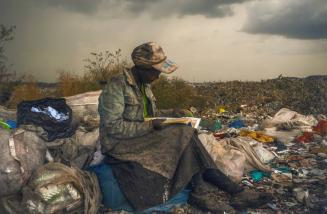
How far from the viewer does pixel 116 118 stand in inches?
177

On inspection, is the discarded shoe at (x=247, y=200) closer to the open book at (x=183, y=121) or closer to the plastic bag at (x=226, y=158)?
the plastic bag at (x=226, y=158)

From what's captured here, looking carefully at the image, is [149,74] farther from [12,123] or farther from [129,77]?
[12,123]

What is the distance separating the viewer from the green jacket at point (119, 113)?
4.50m

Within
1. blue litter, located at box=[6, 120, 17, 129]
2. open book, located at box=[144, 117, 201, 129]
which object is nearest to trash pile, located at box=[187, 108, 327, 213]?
open book, located at box=[144, 117, 201, 129]

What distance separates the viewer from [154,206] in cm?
457

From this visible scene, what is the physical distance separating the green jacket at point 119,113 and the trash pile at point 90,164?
1.36ft

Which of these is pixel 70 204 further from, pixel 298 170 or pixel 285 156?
pixel 285 156

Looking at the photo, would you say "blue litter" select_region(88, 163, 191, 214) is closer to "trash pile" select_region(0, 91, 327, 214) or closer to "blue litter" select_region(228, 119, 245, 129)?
"trash pile" select_region(0, 91, 327, 214)

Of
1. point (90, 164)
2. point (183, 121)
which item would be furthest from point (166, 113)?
point (90, 164)

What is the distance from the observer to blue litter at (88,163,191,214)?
15.3 feet

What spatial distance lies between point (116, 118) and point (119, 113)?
0.06m

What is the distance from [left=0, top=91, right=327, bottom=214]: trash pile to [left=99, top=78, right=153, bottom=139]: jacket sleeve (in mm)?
470

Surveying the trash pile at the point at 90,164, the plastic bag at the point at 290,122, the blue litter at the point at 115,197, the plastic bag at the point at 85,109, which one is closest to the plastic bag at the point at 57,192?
the trash pile at the point at 90,164

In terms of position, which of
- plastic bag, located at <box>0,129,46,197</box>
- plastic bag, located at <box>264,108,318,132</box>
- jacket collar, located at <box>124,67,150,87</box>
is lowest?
plastic bag, located at <box>264,108,318,132</box>
